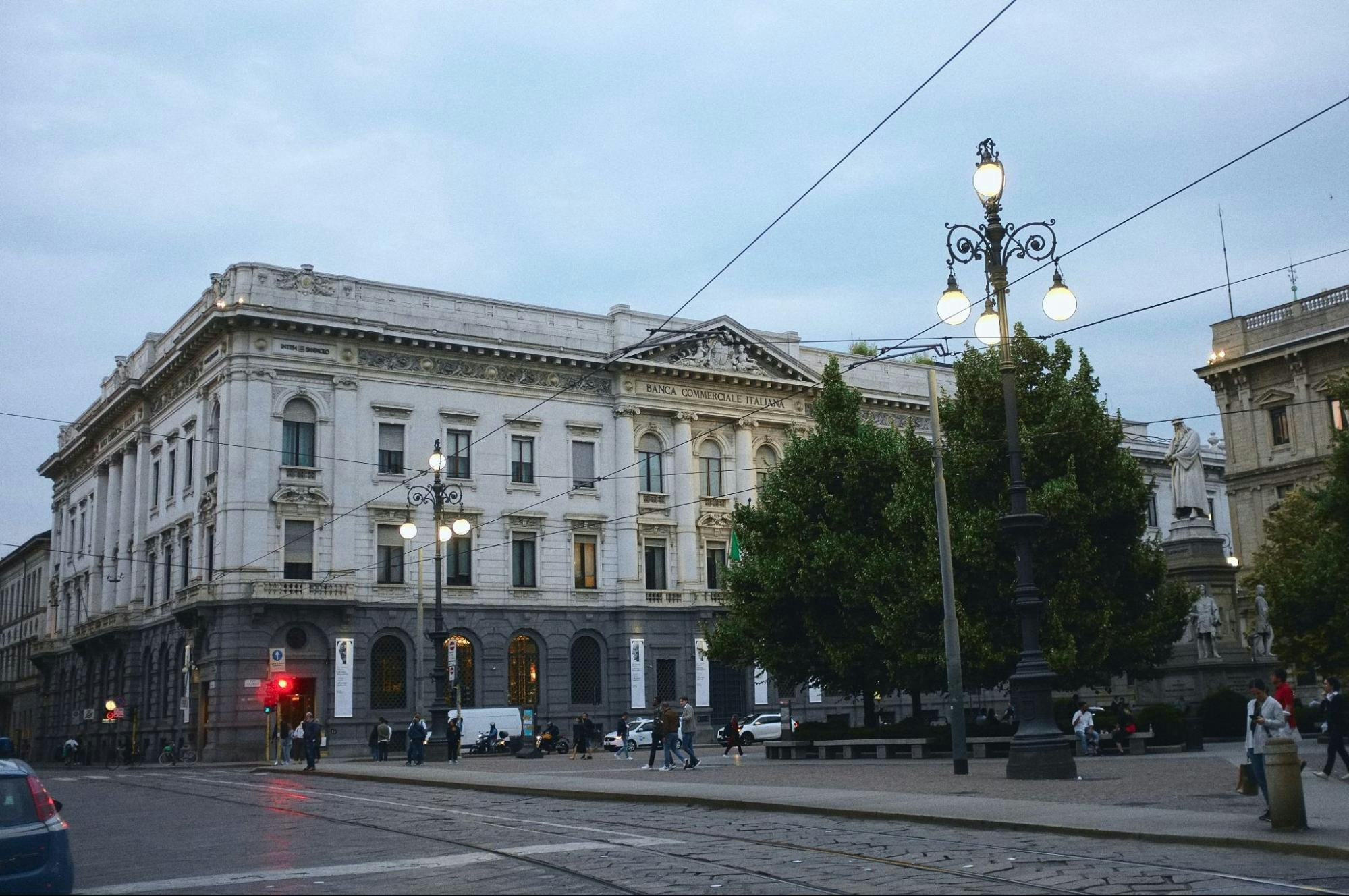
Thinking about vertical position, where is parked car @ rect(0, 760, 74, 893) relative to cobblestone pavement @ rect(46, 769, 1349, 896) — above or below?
above

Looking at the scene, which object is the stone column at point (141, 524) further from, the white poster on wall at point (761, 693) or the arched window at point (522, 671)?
the white poster on wall at point (761, 693)

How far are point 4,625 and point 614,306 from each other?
6618 cm

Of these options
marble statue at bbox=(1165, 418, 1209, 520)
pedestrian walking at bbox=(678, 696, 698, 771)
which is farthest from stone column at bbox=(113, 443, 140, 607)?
marble statue at bbox=(1165, 418, 1209, 520)

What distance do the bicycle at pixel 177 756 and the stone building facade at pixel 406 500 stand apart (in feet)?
1.91

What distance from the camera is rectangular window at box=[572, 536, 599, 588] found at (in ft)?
182

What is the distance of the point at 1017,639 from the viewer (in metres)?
31.9

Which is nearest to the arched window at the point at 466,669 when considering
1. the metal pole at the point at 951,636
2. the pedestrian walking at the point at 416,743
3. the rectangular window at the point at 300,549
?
the rectangular window at the point at 300,549

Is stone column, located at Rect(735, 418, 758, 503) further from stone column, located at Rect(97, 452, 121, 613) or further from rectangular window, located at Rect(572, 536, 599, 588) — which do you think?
stone column, located at Rect(97, 452, 121, 613)

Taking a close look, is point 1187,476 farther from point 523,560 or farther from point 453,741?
point 523,560

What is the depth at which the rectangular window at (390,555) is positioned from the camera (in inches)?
2008

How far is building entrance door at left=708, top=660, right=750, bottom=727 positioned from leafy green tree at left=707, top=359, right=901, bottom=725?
19.8 m

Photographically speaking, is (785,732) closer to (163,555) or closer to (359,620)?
(359,620)

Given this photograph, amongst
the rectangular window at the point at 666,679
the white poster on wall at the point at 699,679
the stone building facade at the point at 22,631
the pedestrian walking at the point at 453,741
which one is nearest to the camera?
the pedestrian walking at the point at 453,741

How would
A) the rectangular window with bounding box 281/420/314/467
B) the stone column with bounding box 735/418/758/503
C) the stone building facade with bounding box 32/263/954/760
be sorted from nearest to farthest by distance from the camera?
the stone building facade with bounding box 32/263/954/760 → the rectangular window with bounding box 281/420/314/467 → the stone column with bounding box 735/418/758/503
